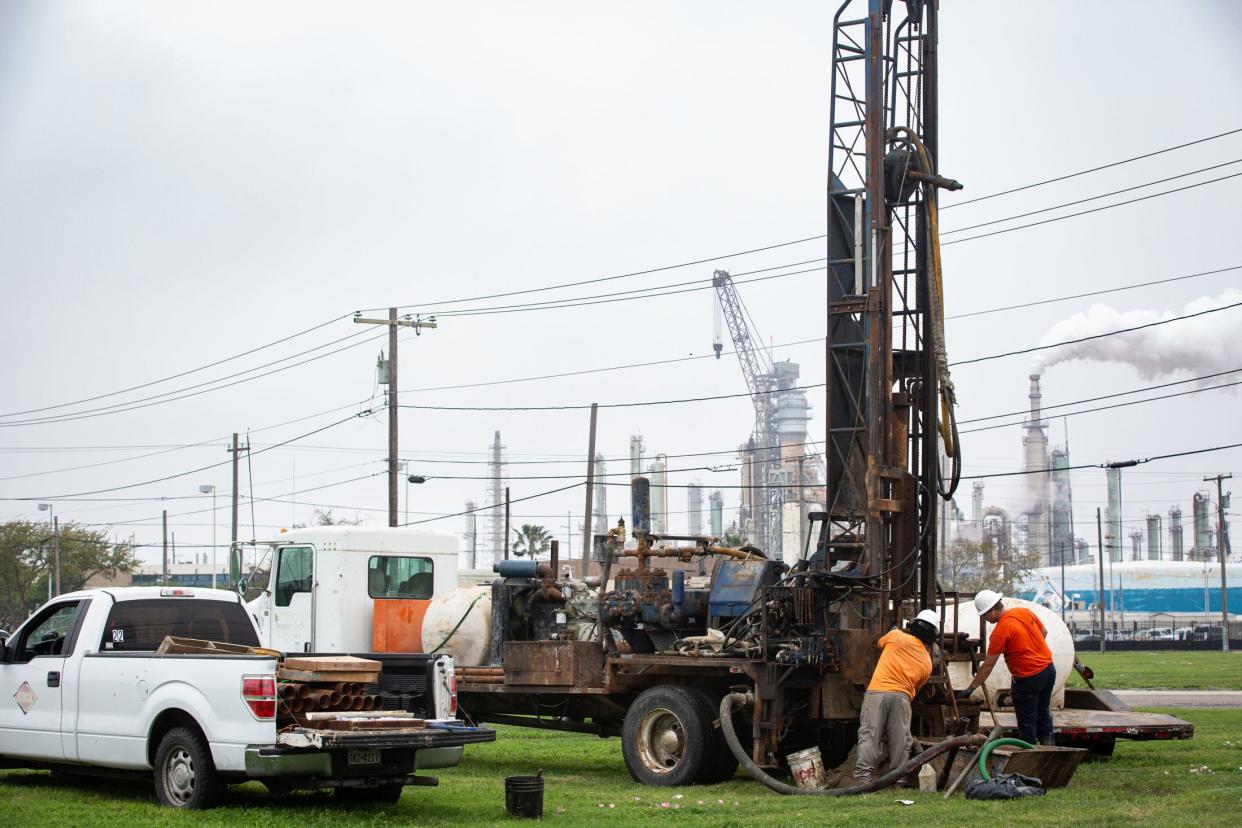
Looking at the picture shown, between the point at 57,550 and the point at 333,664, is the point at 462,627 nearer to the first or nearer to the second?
the point at 333,664

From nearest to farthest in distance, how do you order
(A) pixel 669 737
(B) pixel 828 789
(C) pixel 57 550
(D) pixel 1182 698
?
(B) pixel 828 789, (A) pixel 669 737, (D) pixel 1182 698, (C) pixel 57 550

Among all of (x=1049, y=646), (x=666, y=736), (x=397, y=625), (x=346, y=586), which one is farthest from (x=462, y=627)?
(x=1049, y=646)

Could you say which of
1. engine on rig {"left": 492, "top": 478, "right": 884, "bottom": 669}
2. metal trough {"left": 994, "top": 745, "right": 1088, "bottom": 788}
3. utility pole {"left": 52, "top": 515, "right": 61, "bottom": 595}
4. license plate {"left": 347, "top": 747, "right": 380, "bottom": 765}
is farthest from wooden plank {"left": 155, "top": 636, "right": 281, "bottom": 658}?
utility pole {"left": 52, "top": 515, "right": 61, "bottom": 595}

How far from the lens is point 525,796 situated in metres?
11.7

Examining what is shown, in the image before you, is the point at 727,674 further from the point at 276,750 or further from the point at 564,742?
the point at 564,742

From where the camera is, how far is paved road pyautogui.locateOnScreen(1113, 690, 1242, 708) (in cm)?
2688

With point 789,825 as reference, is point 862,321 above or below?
above

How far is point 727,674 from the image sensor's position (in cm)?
1472

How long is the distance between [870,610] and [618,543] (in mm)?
3198

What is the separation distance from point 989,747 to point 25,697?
8.95 m

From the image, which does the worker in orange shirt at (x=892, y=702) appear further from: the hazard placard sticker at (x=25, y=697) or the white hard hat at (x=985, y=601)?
the hazard placard sticker at (x=25, y=697)

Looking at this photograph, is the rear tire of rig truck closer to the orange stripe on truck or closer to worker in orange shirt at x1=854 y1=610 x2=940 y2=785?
worker in orange shirt at x1=854 y1=610 x2=940 y2=785

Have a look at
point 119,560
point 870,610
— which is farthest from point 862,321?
point 119,560

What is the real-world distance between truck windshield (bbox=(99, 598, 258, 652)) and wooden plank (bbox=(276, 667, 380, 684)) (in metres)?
2.25
